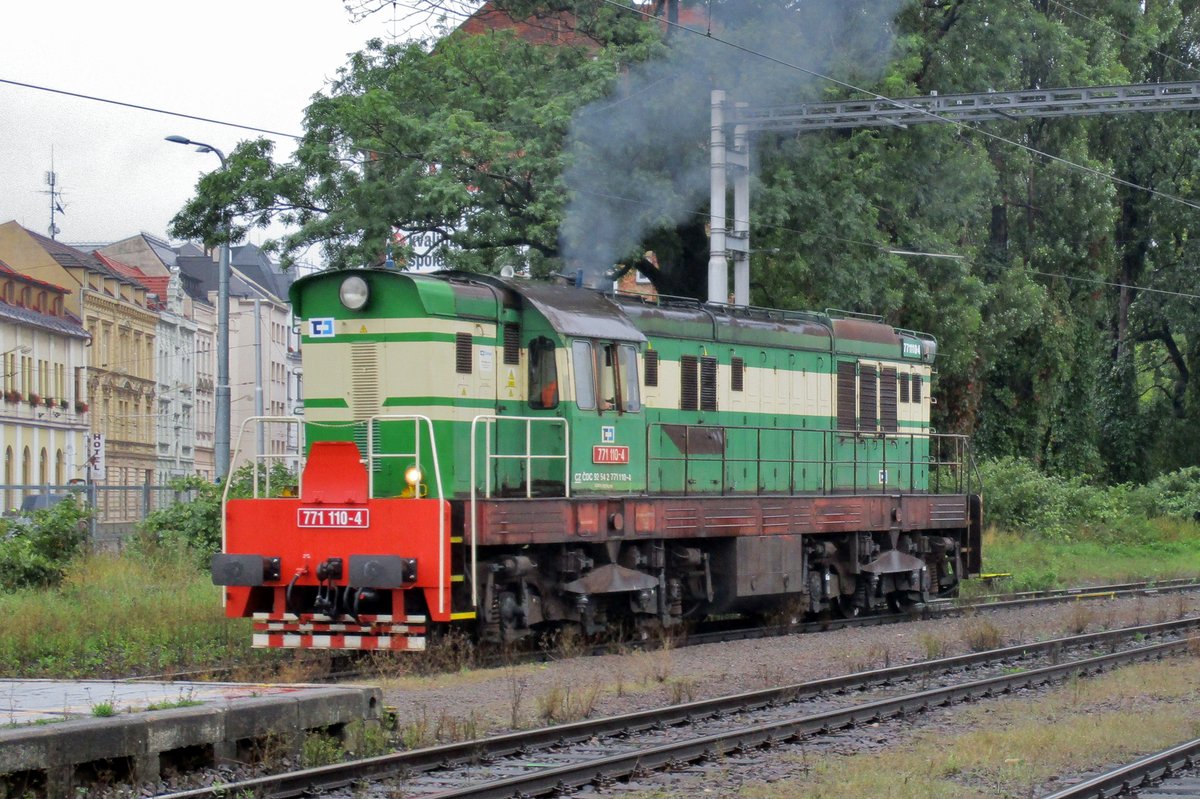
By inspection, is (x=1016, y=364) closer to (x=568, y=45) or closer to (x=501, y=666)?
(x=568, y=45)

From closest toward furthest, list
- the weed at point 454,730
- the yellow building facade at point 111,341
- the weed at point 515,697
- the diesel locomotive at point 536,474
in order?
the weed at point 454,730
the weed at point 515,697
the diesel locomotive at point 536,474
the yellow building facade at point 111,341

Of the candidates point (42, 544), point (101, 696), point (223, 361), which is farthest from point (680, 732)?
point (223, 361)

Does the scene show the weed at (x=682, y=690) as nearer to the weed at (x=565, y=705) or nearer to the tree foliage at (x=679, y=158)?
the weed at (x=565, y=705)

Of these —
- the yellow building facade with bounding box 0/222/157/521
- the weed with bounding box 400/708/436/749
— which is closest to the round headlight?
the weed with bounding box 400/708/436/749

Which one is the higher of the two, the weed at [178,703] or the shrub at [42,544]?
the shrub at [42,544]

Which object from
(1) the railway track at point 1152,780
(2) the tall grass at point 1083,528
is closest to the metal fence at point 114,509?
(2) the tall grass at point 1083,528

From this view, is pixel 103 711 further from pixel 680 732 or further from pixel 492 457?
pixel 492 457

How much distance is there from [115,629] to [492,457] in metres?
4.34

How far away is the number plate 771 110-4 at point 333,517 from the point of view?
1305 cm

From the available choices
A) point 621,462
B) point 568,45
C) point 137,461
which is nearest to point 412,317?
point 621,462

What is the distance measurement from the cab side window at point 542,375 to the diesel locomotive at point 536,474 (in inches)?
0.9

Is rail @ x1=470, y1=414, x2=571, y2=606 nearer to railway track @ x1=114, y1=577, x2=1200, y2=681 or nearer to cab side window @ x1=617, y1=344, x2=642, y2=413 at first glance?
cab side window @ x1=617, y1=344, x2=642, y2=413

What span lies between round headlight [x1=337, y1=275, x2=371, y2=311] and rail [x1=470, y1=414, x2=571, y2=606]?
59.3 inches

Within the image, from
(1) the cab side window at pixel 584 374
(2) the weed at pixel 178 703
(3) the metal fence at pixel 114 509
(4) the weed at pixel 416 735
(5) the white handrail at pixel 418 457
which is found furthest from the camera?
(3) the metal fence at pixel 114 509
